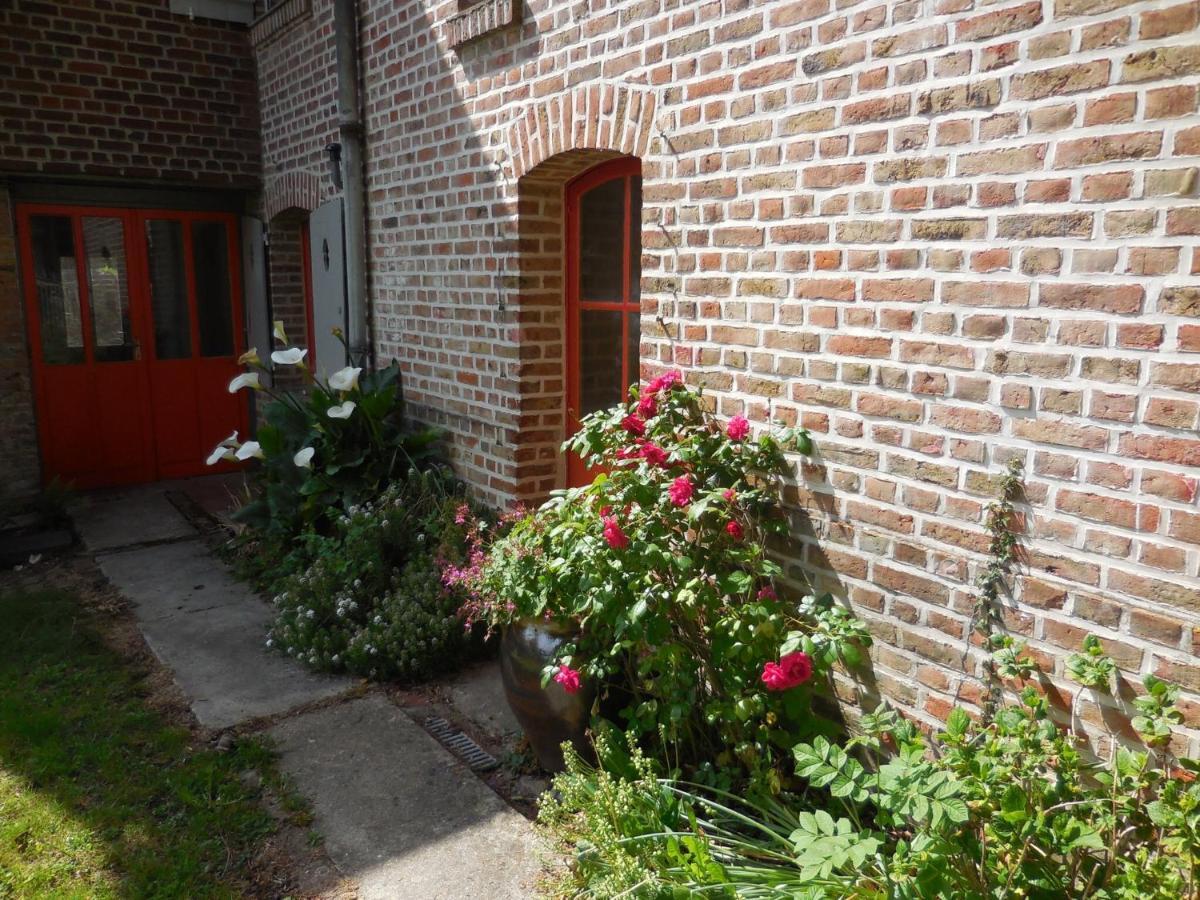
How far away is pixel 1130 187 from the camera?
2.21 meters

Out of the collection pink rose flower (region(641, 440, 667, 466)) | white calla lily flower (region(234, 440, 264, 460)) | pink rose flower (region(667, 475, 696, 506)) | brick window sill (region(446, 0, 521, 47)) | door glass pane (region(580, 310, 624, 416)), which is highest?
brick window sill (region(446, 0, 521, 47))

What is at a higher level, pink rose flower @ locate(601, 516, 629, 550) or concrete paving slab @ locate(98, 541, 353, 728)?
pink rose flower @ locate(601, 516, 629, 550)

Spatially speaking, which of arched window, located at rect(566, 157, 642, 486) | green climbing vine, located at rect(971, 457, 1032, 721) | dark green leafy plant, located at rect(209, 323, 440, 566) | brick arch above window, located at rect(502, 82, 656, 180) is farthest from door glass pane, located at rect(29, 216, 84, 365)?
green climbing vine, located at rect(971, 457, 1032, 721)

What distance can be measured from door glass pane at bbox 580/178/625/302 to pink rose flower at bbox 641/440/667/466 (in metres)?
1.36

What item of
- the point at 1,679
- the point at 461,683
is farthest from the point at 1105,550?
the point at 1,679

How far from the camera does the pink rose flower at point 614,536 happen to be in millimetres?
3062

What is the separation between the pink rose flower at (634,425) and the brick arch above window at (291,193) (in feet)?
14.8

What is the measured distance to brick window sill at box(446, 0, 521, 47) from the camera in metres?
4.43

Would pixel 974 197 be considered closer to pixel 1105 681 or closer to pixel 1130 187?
pixel 1130 187

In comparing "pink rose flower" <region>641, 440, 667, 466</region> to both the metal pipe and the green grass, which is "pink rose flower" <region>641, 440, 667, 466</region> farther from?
the metal pipe

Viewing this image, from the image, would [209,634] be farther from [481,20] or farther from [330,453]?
[481,20]

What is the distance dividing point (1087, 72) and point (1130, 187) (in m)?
0.32

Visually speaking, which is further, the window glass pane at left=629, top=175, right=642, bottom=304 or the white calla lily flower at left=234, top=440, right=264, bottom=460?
the white calla lily flower at left=234, top=440, right=264, bottom=460

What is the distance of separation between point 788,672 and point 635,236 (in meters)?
2.27
